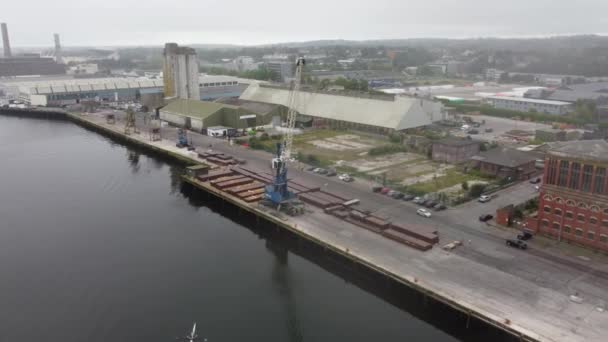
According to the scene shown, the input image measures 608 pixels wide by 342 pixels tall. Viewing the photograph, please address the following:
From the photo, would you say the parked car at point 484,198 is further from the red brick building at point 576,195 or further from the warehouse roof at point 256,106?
the warehouse roof at point 256,106

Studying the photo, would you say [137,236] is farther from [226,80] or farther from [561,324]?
[226,80]

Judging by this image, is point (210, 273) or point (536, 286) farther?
point (210, 273)

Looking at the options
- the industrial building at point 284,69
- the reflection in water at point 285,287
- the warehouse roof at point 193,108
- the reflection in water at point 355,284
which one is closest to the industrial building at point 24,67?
the industrial building at point 284,69

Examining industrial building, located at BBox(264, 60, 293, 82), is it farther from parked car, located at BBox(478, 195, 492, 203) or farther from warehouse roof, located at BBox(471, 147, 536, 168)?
parked car, located at BBox(478, 195, 492, 203)

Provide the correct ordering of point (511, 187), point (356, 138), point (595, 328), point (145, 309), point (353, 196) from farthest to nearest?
point (356, 138) < point (511, 187) < point (353, 196) < point (145, 309) < point (595, 328)

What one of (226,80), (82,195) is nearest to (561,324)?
(82,195)

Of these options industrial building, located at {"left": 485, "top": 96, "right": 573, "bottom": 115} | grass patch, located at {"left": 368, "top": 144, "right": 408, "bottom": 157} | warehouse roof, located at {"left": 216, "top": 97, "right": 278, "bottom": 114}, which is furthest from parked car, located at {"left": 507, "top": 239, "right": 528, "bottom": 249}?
industrial building, located at {"left": 485, "top": 96, "right": 573, "bottom": 115}
